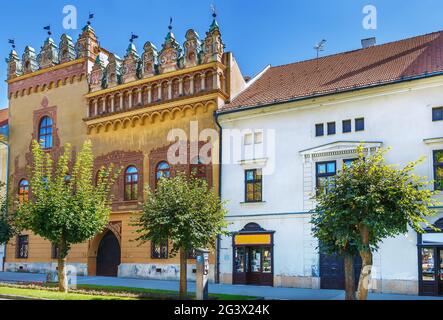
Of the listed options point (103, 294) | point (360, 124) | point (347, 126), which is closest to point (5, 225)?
point (103, 294)

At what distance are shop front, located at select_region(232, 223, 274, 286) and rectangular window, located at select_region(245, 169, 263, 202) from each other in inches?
51.7

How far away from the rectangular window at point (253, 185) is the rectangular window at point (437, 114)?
8168 millimetres

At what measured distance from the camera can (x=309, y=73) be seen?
2722 centimetres

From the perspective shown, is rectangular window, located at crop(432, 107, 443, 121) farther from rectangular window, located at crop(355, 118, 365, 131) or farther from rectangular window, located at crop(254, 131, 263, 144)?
rectangular window, located at crop(254, 131, 263, 144)

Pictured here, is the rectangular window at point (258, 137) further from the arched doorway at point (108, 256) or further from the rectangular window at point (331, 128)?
the arched doorway at point (108, 256)

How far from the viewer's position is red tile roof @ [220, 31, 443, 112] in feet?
74.6

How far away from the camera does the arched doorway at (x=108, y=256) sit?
29.3m

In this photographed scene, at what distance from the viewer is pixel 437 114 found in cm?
2080

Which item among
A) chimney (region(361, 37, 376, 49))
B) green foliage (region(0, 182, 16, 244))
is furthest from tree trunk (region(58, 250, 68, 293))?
chimney (region(361, 37, 376, 49))

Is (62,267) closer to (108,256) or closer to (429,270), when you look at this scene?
(108,256)

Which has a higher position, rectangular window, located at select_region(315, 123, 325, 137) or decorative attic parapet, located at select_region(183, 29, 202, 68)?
decorative attic parapet, located at select_region(183, 29, 202, 68)

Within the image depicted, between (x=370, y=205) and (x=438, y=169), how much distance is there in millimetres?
6868

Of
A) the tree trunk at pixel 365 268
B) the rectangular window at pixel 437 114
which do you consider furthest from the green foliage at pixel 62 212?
the rectangular window at pixel 437 114

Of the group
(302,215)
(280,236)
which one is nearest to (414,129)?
(302,215)
